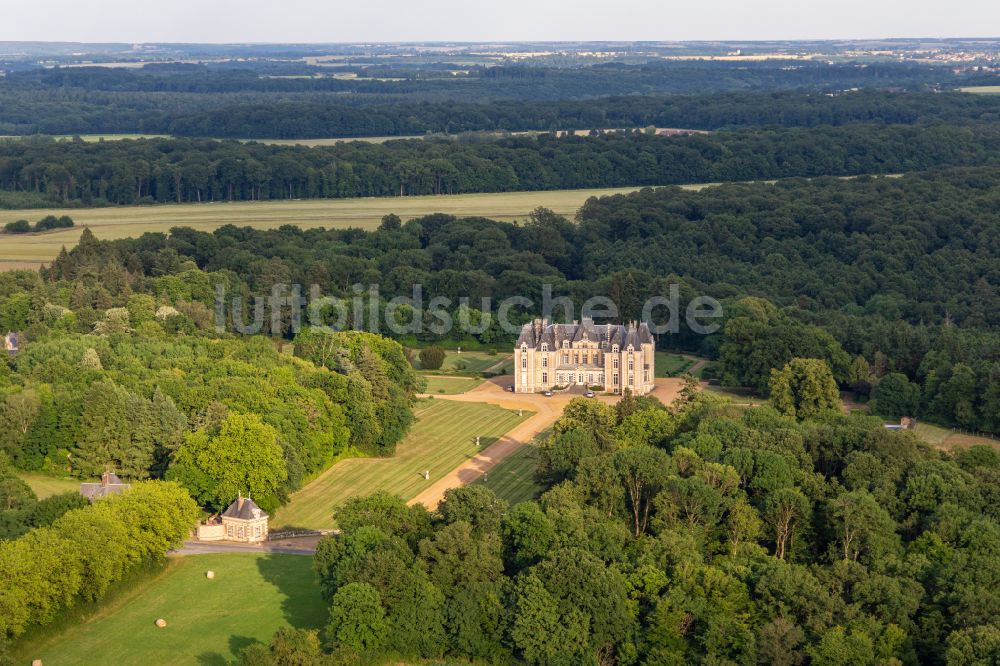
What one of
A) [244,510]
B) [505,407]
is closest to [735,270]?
[505,407]

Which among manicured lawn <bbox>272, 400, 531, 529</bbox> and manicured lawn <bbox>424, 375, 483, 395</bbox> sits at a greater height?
manicured lawn <bbox>272, 400, 531, 529</bbox>

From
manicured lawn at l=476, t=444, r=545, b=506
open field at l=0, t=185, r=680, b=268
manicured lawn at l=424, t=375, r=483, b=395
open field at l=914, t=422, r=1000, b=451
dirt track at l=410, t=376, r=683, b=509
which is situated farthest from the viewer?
open field at l=0, t=185, r=680, b=268

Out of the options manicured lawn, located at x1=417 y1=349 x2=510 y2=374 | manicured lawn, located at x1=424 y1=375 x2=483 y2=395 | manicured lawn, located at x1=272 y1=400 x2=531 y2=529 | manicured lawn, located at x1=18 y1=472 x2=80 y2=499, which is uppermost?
manicured lawn, located at x1=18 y1=472 x2=80 y2=499

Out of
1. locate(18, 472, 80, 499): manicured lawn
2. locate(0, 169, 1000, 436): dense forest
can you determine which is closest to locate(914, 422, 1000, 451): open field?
locate(0, 169, 1000, 436): dense forest

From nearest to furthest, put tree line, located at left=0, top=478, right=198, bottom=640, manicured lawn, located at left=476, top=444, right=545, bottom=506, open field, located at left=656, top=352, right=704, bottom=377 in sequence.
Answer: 1. tree line, located at left=0, top=478, right=198, bottom=640
2. manicured lawn, located at left=476, top=444, right=545, bottom=506
3. open field, located at left=656, top=352, right=704, bottom=377

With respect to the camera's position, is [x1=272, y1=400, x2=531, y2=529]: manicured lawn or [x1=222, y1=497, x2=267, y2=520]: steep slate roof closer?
[x1=222, y1=497, x2=267, y2=520]: steep slate roof

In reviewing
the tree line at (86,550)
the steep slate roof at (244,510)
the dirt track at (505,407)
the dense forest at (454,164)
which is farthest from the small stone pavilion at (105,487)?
the dense forest at (454,164)

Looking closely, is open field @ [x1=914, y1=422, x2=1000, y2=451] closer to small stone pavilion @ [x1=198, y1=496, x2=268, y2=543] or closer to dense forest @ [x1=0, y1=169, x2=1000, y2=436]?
dense forest @ [x1=0, y1=169, x2=1000, y2=436]
